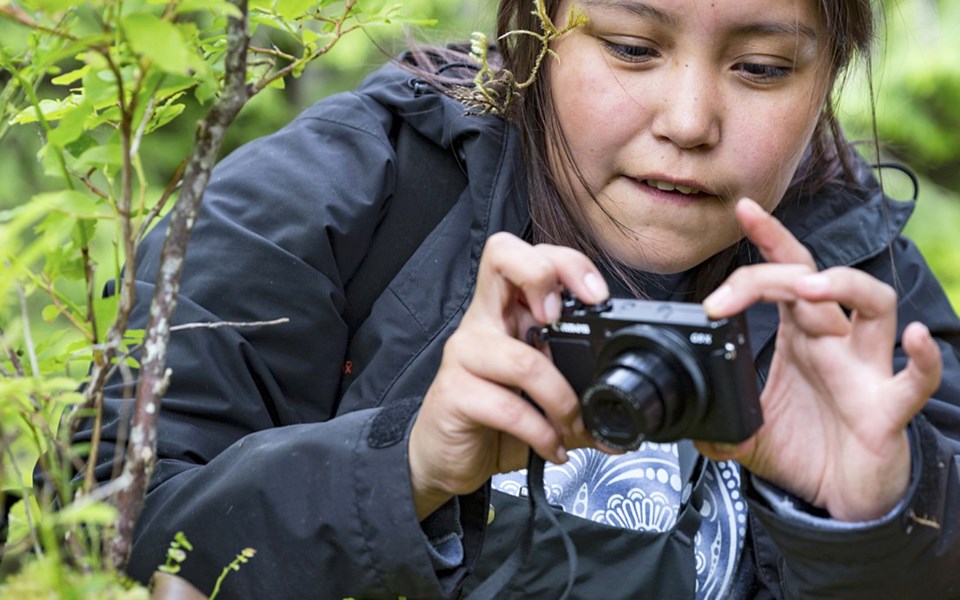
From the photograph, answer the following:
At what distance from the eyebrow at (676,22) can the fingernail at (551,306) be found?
54cm

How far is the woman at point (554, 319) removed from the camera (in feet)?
3.83

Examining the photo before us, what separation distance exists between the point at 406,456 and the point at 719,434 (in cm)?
33

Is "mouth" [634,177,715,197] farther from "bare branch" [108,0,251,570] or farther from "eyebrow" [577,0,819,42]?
"bare branch" [108,0,251,570]

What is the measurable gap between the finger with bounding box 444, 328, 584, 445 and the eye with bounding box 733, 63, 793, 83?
0.62 m

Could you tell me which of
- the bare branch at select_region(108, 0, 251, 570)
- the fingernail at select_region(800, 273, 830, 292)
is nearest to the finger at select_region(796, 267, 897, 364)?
the fingernail at select_region(800, 273, 830, 292)

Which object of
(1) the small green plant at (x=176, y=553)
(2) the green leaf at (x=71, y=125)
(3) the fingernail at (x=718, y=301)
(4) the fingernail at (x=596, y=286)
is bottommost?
(1) the small green plant at (x=176, y=553)

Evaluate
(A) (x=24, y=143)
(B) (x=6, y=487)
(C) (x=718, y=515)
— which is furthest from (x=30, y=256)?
(A) (x=24, y=143)

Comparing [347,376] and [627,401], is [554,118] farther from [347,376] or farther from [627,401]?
[627,401]

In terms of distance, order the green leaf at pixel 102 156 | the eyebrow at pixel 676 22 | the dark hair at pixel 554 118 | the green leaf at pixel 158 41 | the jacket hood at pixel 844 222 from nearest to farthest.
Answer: the green leaf at pixel 158 41 → the green leaf at pixel 102 156 → the eyebrow at pixel 676 22 → the dark hair at pixel 554 118 → the jacket hood at pixel 844 222

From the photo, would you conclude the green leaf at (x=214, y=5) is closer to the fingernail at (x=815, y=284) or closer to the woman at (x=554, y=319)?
the woman at (x=554, y=319)

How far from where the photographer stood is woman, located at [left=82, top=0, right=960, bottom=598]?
117 centimetres

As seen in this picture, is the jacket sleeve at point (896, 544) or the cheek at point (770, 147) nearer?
the jacket sleeve at point (896, 544)

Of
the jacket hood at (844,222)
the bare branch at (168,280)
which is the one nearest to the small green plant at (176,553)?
the bare branch at (168,280)

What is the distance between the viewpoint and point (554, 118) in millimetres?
1688
